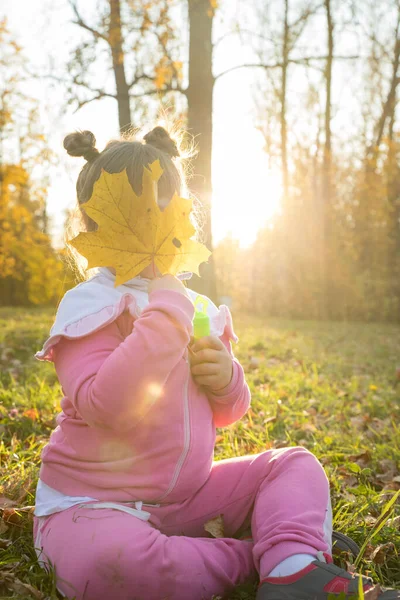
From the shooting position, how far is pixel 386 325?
1248 cm

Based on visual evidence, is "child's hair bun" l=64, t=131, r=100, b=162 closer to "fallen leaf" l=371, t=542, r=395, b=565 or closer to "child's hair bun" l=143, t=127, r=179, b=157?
"child's hair bun" l=143, t=127, r=179, b=157

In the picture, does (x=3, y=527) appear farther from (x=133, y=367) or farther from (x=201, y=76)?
(x=201, y=76)

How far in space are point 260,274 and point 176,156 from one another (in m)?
13.3

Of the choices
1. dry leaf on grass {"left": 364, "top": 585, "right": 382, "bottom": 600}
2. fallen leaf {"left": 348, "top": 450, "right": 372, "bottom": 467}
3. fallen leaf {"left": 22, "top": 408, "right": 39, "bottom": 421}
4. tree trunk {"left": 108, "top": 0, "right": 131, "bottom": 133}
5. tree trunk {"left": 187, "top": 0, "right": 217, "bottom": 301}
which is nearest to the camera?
dry leaf on grass {"left": 364, "top": 585, "right": 382, "bottom": 600}

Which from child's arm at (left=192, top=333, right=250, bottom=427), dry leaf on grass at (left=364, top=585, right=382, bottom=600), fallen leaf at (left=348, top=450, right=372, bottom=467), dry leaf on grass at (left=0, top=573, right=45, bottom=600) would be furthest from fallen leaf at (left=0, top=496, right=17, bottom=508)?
fallen leaf at (left=348, top=450, right=372, bottom=467)

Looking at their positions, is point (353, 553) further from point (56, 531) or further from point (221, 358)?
point (56, 531)

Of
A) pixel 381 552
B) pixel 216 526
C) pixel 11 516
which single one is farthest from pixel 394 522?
pixel 11 516

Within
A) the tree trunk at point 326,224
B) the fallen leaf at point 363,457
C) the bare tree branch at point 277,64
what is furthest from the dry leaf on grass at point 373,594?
the tree trunk at point 326,224

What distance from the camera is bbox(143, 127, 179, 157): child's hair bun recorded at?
1.89m

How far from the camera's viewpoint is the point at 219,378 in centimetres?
166

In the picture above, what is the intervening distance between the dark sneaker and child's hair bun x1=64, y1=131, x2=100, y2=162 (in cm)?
138

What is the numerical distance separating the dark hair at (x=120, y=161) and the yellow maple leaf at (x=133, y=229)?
215mm

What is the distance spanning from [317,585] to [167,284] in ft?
2.79

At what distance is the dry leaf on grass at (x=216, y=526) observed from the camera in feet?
5.48
